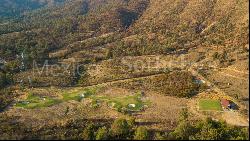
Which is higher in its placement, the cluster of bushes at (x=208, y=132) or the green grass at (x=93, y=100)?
the green grass at (x=93, y=100)

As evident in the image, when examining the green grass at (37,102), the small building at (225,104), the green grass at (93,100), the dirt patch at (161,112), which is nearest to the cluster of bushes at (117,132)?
the dirt patch at (161,112)

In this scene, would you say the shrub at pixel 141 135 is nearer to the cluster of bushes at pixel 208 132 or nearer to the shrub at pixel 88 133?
the cluster of bushes at pixel 208 132

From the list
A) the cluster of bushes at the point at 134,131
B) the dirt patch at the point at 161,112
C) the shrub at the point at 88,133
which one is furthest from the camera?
the dirt patch at the point at 161,112

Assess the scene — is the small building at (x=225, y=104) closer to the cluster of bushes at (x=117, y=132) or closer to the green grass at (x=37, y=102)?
the cluster of bushes at (x=117, y=132)

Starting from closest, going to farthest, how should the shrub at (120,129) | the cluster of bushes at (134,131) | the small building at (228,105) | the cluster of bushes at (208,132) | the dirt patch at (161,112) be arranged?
the cluster of bushes at (134,131) → the cluster of bushes at (208,132) → the shrub at (120,129) → the dirt patch at (161,112) → the small building at (228,105)

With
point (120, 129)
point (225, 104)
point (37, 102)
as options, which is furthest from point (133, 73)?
point (120, 129)

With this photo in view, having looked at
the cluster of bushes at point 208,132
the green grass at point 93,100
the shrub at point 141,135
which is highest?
the green grass at point 93,100

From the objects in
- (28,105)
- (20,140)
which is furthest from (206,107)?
(20,140)

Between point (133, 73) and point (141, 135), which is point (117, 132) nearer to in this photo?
point (141, 135)

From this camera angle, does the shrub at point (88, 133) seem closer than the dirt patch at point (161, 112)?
Yes
